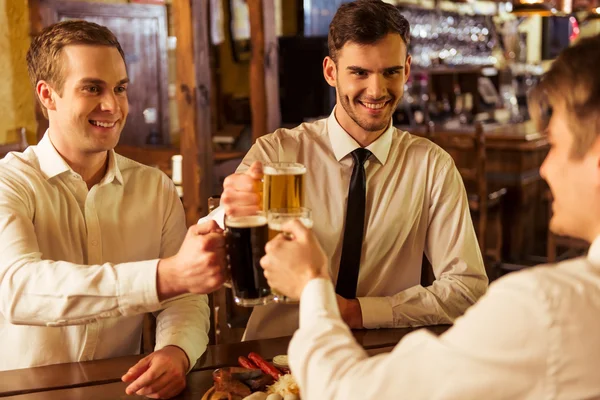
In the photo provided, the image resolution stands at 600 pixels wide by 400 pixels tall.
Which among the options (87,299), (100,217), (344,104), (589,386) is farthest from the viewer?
(344,104)

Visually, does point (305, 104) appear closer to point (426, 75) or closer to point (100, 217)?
point (426, 75)

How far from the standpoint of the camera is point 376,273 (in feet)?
7.82

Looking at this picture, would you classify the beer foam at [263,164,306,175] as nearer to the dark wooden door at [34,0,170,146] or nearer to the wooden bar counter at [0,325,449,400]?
the wooden bar counter at [0,325,449,400]

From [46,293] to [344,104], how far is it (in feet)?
3.71

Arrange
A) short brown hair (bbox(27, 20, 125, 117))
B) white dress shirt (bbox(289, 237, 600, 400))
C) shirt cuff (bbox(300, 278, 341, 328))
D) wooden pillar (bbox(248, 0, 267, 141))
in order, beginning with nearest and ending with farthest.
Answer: white dress shirt (bbox(289, 237, 600, 400)), shirt cuff (bbox(300, 278, 341, 328)), short brown hair (bbox(27, 20, 125, 117)), wooden pillar (bbox(248, 0, 267, 141))

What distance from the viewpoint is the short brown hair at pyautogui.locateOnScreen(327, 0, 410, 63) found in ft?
7.45

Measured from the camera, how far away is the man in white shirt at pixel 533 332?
103cm

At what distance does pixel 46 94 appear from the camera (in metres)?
2.06

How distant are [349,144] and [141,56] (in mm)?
3780

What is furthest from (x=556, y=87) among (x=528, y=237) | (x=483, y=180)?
(x=528, y=237)

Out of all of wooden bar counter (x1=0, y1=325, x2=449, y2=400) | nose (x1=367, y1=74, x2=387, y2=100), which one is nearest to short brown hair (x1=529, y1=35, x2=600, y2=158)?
wooden bar counter (x1=0, y1=325, x2=449, y2=400)

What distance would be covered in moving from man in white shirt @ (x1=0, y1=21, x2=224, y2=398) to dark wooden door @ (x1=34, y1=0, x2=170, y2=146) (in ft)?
11.4

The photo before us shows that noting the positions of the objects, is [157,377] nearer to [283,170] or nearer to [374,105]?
[283,170]

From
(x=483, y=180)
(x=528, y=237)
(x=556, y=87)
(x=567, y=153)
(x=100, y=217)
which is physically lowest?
(x=528, y=237)
